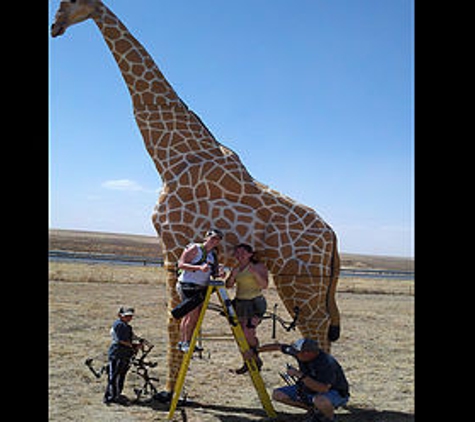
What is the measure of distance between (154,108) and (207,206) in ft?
5.25

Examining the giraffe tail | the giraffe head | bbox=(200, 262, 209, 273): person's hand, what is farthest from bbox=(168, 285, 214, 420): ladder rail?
the giraffe head

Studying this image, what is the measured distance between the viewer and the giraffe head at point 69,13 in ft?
21.6

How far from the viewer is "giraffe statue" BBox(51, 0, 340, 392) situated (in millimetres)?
6312

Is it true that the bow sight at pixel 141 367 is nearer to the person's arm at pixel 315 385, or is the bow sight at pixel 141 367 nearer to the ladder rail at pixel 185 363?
the ladder rail at pixel 185 363

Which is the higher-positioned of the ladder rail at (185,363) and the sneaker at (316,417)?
the ladder rail at (185,363)

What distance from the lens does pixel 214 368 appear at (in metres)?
8.02

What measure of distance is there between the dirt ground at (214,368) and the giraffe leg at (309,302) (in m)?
0.93

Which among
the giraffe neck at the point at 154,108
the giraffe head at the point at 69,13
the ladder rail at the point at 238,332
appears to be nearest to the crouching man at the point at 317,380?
the ladder rail at the point at 238,332

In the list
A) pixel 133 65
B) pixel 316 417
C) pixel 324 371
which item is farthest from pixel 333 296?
pixel 133 65

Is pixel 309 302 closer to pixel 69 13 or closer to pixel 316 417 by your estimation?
pixel 316 417

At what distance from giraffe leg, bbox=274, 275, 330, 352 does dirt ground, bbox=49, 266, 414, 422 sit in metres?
0.93
